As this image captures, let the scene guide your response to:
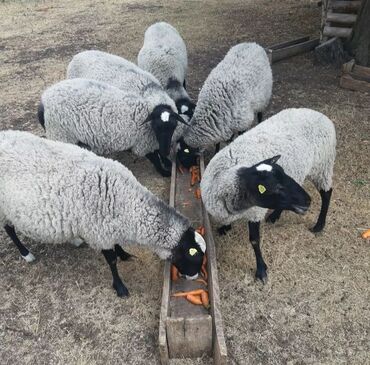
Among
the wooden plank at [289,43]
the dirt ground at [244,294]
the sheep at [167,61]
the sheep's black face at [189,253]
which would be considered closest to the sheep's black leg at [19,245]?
the dirt ground at [244,294]

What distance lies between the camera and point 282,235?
4547 mm

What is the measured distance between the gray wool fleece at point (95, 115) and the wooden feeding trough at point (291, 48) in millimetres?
4330

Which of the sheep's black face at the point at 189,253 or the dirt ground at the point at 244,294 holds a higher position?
the sheep's black face at the point at 189,253

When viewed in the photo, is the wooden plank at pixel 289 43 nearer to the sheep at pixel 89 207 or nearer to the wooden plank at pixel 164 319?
the sheep at pixel 89 207

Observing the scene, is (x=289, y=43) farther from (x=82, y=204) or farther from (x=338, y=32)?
(x=82, y=204)

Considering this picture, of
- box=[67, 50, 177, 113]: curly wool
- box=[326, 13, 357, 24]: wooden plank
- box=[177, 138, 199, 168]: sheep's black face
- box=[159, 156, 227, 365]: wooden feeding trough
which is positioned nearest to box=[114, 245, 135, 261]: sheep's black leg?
box=[159, 156, 227, 365]: wooden feeding trough

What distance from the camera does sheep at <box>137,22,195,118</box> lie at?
670 centimetres

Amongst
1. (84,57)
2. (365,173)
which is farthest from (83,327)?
(84,57)

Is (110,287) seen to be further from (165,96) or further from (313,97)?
(313,97)

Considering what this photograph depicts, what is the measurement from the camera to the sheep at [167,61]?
22.0ft

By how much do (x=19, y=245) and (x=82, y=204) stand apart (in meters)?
1.22

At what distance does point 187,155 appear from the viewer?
5539 millimetres

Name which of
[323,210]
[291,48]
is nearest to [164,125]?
[323,210]

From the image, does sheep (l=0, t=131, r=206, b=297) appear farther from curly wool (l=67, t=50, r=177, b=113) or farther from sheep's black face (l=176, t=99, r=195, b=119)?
sheep's black face (l=176, t=99, r=195, b=119)
